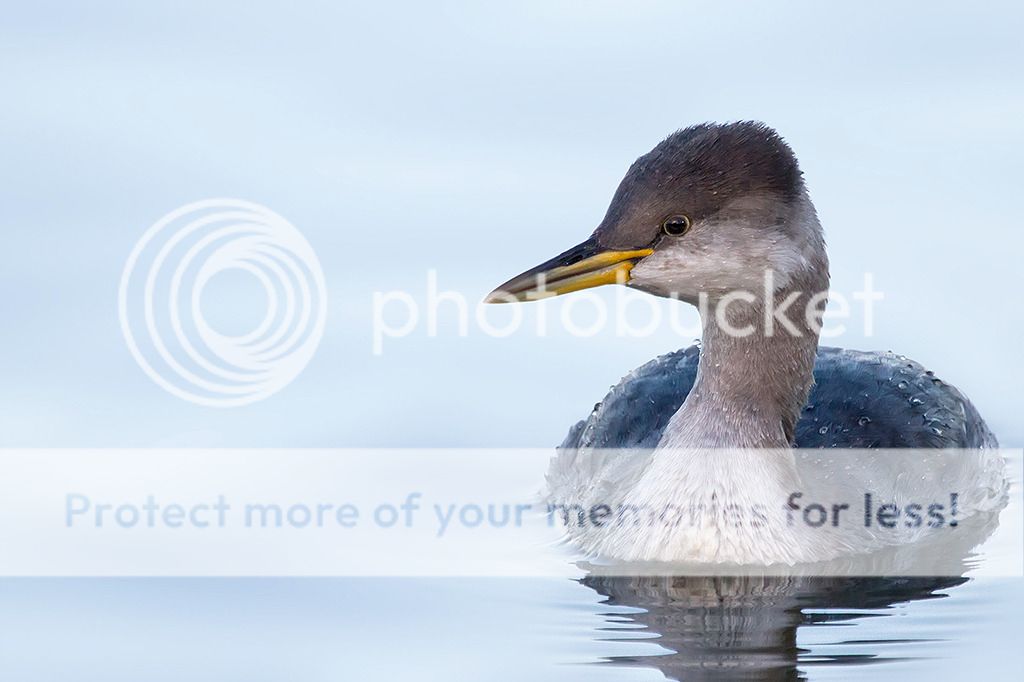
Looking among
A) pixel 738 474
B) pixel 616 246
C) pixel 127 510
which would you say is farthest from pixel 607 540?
pixel 127 510

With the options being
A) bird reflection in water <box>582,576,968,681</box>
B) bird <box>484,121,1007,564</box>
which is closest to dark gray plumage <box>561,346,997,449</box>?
bird <box>484,121,1007,564</box>

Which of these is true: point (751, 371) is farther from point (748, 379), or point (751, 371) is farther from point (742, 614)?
point (742, 614)

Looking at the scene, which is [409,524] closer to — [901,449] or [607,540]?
[607,540]

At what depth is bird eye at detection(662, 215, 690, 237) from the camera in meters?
8.59

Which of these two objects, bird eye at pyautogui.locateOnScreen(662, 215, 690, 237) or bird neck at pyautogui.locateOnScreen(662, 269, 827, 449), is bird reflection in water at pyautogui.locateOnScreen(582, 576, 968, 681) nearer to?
bird neck at pyautogui.locateOnScreen(662, 269, 827, 449)

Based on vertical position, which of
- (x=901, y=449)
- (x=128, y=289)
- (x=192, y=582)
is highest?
(x=128, y=289)

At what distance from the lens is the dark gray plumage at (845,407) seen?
372 inches

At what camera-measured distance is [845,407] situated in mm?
9586

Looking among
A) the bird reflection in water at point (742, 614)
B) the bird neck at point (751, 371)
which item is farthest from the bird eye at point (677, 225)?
the bird reflection in water at point (742, 614)

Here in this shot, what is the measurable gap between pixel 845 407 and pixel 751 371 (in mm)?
877

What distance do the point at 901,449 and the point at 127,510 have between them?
3.71m

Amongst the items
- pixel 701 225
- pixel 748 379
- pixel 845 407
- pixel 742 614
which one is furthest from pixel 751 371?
pixel 742 614

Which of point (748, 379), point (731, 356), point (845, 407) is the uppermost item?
point (731, 356)

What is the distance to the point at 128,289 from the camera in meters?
11.2
